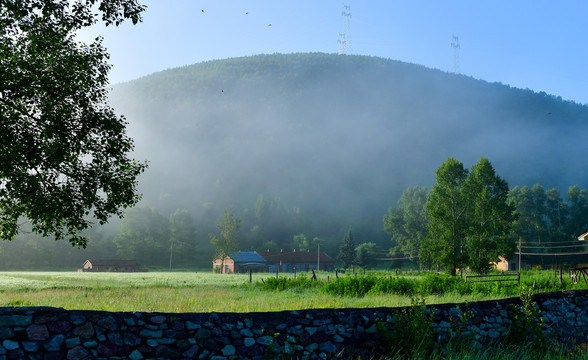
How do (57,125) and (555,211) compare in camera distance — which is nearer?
(57,125)

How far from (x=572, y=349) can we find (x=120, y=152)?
1763 centimetres

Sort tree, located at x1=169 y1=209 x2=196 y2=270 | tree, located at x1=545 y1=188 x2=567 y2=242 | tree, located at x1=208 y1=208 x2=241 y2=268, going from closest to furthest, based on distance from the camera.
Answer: tree, located at x1=208 y1=208 x2=241 y2=268, tree, located at x1=545 y1=188 x2=567 y2=242, tree, located at x1=169 y1=209 x2=196 y2=270

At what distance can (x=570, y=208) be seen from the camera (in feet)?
355

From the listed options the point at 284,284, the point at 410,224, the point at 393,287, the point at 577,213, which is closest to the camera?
the point at 393,287

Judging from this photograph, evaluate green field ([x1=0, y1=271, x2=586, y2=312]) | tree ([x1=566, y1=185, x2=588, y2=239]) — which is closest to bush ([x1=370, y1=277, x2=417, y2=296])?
green field ([x1=0, y1=271, x2=586, y2=312])

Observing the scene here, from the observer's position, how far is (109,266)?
10281 centimetres

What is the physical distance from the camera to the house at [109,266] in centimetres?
10175

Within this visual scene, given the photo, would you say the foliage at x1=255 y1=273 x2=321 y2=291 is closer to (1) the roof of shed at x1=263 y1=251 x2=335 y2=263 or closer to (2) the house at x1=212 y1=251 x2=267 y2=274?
(2) the house at x1=212 y1=251 x2=267 y2=274

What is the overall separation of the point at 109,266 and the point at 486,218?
82448 mm

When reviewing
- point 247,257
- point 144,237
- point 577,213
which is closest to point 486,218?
point 577,213

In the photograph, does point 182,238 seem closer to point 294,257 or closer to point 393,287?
point 294,257

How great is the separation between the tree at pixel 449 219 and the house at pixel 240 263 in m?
59.2

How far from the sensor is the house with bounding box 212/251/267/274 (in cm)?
10675

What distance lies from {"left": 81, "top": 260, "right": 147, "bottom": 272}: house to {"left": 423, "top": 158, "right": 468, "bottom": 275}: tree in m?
72.3
